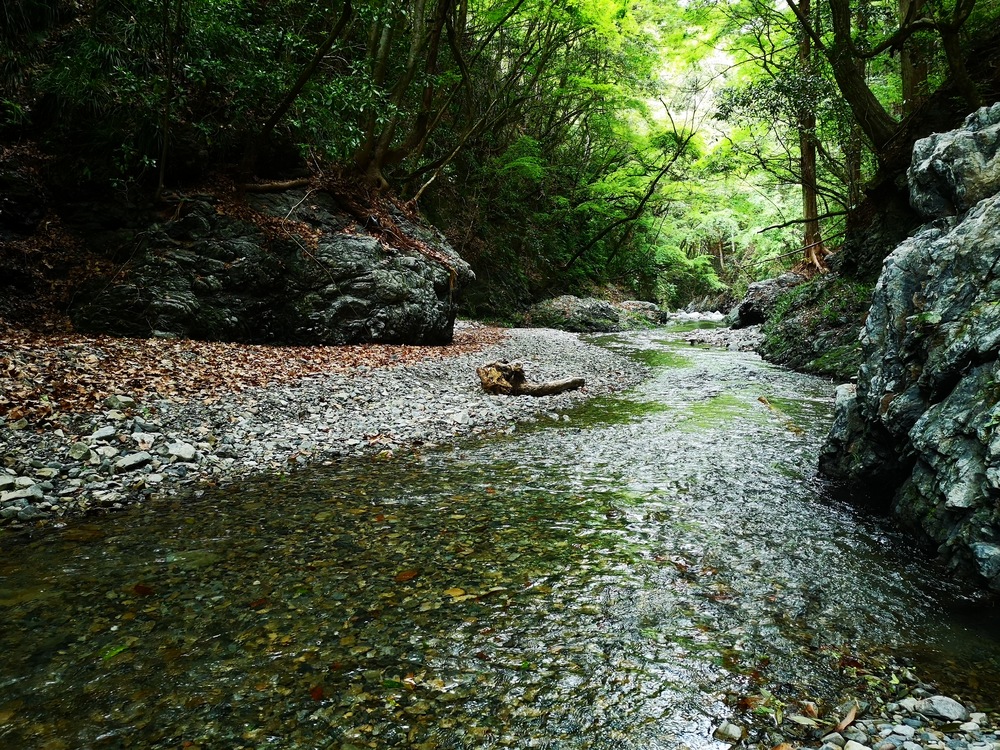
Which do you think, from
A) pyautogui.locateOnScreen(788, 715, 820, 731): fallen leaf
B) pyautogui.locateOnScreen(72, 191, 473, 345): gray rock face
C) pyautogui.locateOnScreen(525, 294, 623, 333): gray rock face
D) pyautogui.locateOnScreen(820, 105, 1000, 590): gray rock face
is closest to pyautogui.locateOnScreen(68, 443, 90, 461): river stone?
pyautogui.locateOnScreen(72, 191, 473, 345): gray rock face

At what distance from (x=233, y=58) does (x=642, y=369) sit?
1147cm

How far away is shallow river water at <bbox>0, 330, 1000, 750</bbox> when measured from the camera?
8.34ft

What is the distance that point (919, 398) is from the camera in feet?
14.8

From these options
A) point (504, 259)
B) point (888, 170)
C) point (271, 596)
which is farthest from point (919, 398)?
point (504, 259)

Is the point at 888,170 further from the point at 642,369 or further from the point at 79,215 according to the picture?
the point at 79,215

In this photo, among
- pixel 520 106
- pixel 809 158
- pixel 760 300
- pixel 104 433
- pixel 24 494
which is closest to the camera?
pixel 24 494

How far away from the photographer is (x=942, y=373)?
426cm

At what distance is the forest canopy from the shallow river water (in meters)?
8.40

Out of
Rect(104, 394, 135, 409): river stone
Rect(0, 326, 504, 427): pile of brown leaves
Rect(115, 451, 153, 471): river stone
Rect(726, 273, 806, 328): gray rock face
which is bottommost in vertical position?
Rect(115, 451, 153, 471): river stone

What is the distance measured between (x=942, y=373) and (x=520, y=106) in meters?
24.8

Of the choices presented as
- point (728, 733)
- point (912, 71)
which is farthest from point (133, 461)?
point (912, 71)

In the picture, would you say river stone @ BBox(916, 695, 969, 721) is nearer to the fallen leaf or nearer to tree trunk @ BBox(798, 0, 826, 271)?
the fallen leaf

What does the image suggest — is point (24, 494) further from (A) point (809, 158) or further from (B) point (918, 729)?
(A) point (809, 158)

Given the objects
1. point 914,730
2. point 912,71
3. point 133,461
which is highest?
point 912,71
